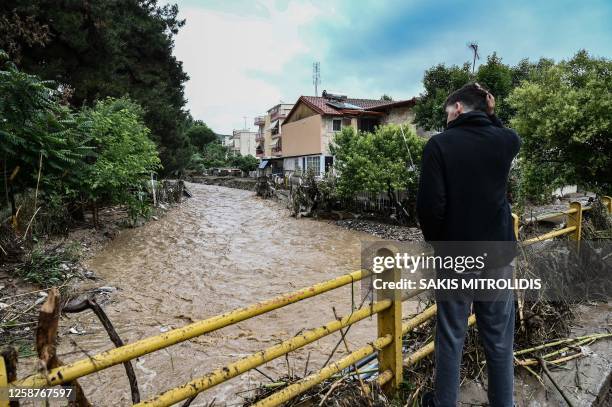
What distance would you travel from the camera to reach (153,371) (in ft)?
13.6

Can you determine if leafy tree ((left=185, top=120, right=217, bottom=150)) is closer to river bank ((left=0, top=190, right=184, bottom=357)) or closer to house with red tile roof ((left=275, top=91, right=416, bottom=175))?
house with red tile roof ((left=275, top=91, right=416, bottom=175))

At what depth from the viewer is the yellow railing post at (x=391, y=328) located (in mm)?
2127

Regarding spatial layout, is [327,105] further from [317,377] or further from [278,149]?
[317,377]

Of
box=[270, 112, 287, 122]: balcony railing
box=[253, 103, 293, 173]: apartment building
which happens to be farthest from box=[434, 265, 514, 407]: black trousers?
box=[270, 112, 287, 122]: balcony railing

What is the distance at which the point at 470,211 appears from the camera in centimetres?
190

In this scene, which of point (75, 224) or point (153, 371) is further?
point (75, 224)

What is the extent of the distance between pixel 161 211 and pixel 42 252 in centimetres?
892

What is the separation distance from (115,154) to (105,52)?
188 inches

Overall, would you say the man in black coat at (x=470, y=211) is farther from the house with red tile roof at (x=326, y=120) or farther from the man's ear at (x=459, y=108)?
the house with red tile roof at (x=326, y=120)

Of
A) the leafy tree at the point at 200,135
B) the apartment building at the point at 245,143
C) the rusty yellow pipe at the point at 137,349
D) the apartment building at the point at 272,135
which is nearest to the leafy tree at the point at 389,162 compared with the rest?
the rusty yellow pipe at the point at 137,349

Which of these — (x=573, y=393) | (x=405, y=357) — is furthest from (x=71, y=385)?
(x=573, y=393)

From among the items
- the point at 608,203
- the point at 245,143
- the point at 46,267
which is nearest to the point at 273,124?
the point at 245,143

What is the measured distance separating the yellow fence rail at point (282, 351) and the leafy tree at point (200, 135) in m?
47.4

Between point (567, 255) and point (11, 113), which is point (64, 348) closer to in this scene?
point (11, 113)
